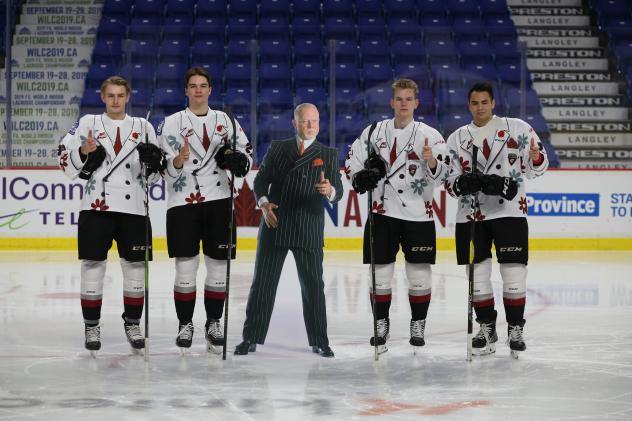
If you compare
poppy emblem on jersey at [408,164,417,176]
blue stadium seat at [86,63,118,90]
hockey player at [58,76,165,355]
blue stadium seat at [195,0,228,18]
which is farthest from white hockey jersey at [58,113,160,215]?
blue stadium seat at [195,0,228,18]

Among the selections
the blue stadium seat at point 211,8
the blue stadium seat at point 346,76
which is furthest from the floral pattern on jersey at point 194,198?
the blue stadium seat at point 211,8

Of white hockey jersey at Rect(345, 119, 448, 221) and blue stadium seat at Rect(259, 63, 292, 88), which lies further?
blue stadium seat at Rect(259, 63, 292, 88)

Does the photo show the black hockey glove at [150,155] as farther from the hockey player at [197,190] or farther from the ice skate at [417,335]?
the ice skate at [417,335]

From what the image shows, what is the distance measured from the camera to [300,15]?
15.6 metres

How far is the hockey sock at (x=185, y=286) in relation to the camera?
5477mm

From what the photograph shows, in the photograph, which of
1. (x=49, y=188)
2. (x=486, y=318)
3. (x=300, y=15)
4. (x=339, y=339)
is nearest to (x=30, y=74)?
(x=49, y=188)

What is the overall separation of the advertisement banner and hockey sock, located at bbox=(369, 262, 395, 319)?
647cm

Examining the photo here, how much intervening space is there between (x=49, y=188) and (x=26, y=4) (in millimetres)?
3269

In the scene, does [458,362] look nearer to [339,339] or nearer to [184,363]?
[339,339]

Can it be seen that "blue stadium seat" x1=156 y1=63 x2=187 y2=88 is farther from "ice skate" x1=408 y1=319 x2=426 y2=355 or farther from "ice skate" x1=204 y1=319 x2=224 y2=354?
"ice skate" x1=408 y1=319 x2=426 y2=355

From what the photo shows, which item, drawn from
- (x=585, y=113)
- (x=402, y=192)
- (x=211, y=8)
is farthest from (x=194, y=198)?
(x=211, y=8)

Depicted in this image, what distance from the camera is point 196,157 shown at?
5418mm

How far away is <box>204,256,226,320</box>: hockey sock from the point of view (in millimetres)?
5520

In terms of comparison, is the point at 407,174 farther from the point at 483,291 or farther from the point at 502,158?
the point at 483,291
